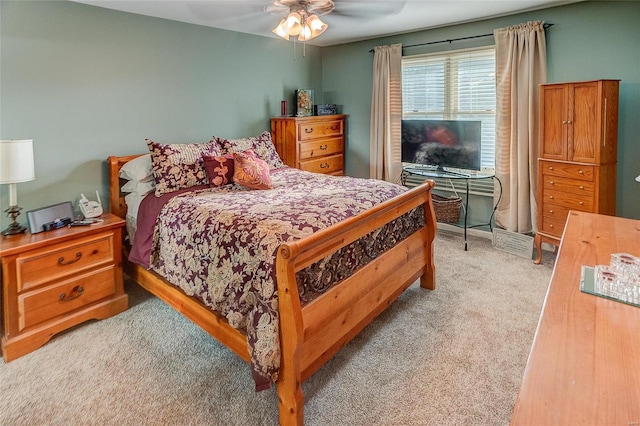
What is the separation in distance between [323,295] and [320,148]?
3.12 metres

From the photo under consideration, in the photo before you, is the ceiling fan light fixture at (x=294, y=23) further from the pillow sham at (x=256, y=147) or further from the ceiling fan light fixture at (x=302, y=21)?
the pillow sham at (x=256, y=147)

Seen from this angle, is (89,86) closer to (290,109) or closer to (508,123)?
(290,109)

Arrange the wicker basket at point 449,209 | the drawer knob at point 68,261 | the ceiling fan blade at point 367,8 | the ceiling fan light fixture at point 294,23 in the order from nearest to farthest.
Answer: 1. the drawer knob at point 68,261
2. the ceiling fan light fixture at point 294,23
3. the ceiling fan blade at point 367,8
4. the wicker basket at point 449,209

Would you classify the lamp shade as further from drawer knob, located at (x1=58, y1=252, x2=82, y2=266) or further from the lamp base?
drawer knob, located at (x1=58, y1=252, x2=82, y2=266)

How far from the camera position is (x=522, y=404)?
0.76 m

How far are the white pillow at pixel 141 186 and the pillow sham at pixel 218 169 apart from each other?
0.43m

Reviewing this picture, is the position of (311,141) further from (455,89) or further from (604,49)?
(604,49)

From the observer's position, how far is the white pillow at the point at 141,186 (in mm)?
3084

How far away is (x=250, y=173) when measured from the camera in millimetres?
3109

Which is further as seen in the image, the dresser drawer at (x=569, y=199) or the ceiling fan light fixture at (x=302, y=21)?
the dresser drawer at (x=569, y=199)

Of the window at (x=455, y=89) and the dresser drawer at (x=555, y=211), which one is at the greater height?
the window at (x=455, y=89)

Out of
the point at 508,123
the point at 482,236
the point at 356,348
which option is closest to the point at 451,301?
the point at 356,348

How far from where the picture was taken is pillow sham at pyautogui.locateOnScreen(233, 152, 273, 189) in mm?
3086

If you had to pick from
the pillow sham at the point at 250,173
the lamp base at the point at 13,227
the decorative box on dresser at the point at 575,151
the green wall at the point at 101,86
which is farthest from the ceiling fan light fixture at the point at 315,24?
the lamp base at the point at 13,227
